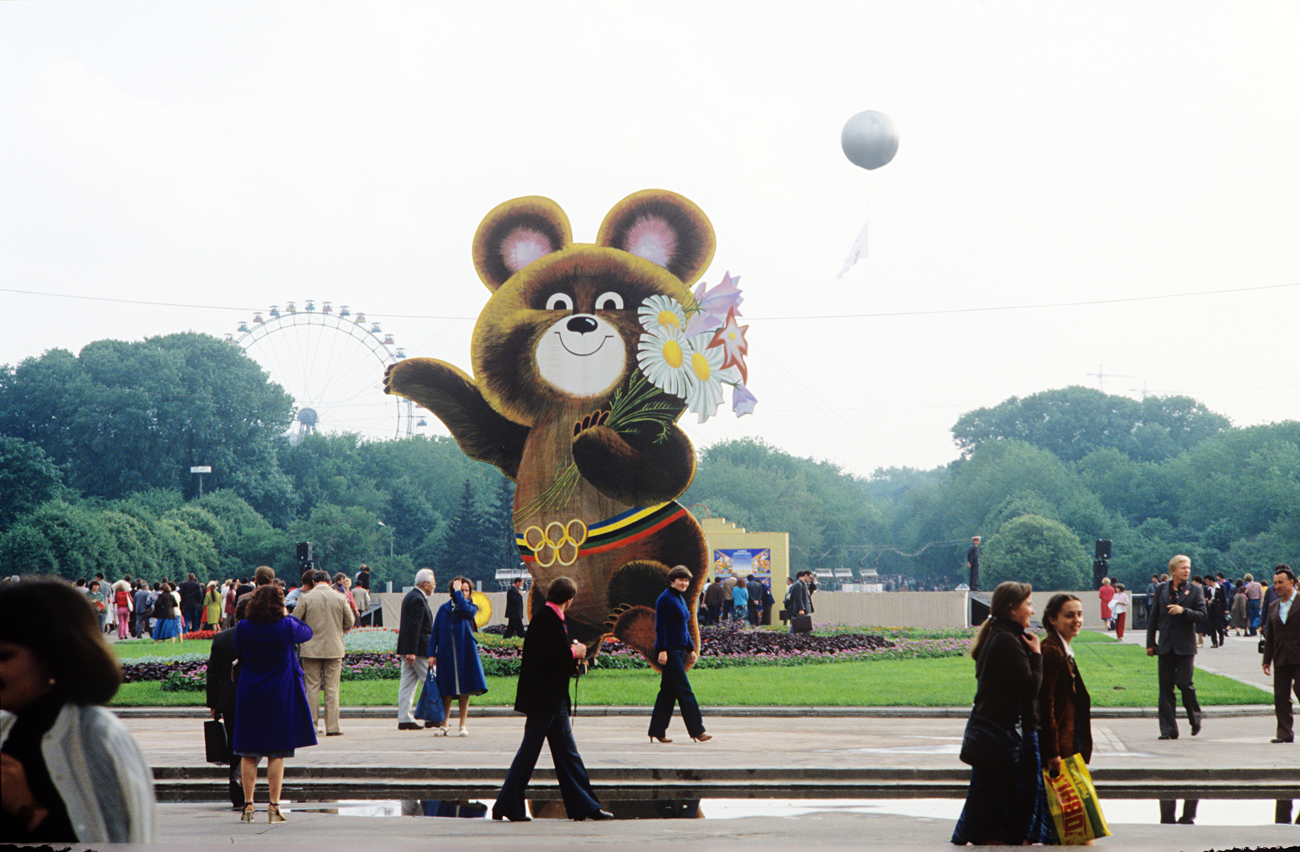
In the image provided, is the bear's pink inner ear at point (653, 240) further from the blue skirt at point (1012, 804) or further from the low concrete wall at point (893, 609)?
the low concrete wall at point (893, 609)

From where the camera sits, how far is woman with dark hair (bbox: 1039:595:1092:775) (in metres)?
7.07

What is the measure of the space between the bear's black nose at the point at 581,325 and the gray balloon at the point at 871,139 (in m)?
5.14

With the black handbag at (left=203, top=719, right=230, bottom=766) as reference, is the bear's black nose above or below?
above

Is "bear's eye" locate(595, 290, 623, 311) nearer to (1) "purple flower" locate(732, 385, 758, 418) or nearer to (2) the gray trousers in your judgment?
(1) "purple flower" locate(732, 385, 758, 418)

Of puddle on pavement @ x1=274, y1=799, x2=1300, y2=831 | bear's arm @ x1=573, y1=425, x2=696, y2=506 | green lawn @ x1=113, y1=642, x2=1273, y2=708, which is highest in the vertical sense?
bear's arm @ x1=573, y1=425, x2=696, y2=506

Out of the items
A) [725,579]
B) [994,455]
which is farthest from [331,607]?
[994,455]

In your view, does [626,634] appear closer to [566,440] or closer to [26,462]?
[566,440]

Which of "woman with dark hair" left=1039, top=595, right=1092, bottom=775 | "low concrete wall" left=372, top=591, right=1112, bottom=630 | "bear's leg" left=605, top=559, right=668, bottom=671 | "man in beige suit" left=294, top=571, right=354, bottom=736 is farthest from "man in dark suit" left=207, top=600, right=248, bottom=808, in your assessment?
"low concrete wall" left=372, top=591, right=1112, bottom=630

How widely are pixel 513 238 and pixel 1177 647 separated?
37.1ft

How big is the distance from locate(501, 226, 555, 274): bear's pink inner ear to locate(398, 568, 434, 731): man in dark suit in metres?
6.48

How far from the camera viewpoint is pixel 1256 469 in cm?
7988

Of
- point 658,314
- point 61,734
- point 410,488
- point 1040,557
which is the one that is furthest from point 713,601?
point 410,488

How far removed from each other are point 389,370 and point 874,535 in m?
107

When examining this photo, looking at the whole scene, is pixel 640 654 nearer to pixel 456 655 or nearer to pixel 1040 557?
pixel 456 655
